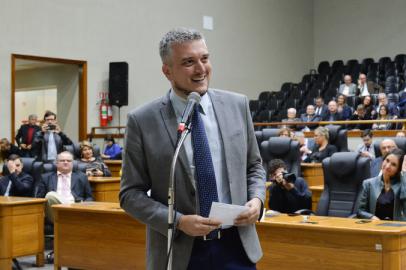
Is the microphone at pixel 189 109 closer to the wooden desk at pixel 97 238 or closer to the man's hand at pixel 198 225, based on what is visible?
the man's hand at pixel 198 225

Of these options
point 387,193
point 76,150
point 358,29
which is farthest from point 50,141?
point 358,29

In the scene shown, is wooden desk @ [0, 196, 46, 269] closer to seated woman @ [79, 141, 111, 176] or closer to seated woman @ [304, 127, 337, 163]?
seated woman @ [79, 141, 111, 176]

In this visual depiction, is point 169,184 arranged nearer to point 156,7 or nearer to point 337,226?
point 337,226

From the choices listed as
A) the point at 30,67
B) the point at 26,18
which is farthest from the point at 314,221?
the point at 30,67

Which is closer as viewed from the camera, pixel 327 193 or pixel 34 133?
pixel 327 193

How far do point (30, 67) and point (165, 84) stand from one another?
3044 mm

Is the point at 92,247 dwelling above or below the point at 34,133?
below

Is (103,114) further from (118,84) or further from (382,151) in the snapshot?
(382,151)

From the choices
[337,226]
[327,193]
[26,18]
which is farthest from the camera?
[26,18]

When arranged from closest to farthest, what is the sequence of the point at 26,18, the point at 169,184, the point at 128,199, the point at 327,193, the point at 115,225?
the point at 169,184, the point at 128,199, the point at 115,225, the point at 327,193, the point at 26,18

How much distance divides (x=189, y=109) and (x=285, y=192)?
14.1ft

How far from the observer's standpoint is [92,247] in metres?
5.64

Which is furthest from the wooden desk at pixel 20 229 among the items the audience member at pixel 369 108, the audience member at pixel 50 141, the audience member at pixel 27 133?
the audience member at pixel 369 108

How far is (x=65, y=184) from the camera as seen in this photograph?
7.05 m
